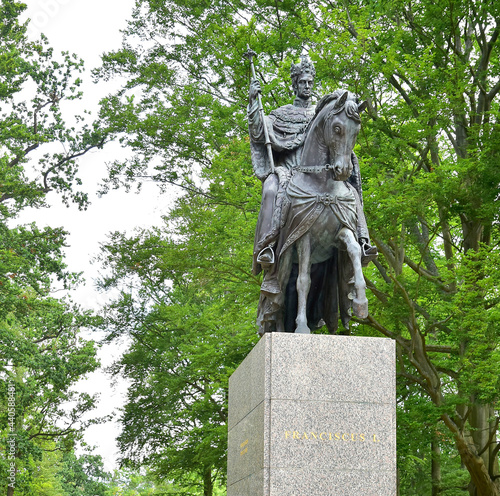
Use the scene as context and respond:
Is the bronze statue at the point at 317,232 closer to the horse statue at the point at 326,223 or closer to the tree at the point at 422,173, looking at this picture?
the horse statue at the point at 326,223

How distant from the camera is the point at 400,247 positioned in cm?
1561

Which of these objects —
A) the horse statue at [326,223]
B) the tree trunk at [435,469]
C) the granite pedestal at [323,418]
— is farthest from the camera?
the tree trunk at [435,469]

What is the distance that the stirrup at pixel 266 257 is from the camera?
307 inches

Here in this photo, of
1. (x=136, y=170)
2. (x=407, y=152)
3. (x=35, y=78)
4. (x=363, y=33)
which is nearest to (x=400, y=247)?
→ (x=407, y=152)

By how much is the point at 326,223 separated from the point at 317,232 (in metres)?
0.13

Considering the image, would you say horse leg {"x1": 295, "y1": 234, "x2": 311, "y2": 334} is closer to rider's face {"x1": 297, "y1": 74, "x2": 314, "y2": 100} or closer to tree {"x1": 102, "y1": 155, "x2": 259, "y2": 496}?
rider's face {"x1": 297, "y1": 74, "x2": 314, "y2": 100}

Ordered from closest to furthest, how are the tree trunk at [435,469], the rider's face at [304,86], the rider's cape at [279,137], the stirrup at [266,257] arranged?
the stirrup at [266,257] < the rider's cape at [279,137] < the rider's face at [304,86] < the tree trunk at [435,469]

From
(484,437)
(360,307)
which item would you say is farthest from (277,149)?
(484,437)

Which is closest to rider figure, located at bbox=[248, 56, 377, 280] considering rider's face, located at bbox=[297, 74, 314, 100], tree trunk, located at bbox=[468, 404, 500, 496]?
rider's face, located at bbox=[297, 74, 314, 100]

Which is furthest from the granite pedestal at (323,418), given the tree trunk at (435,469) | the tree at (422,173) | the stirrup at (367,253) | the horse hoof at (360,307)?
the tree trunk at (435,469)

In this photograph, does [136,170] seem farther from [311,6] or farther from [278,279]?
[278,279]

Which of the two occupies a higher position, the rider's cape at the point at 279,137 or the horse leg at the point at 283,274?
the rider's cape at the point at 279,137

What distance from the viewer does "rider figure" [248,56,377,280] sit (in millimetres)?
7940

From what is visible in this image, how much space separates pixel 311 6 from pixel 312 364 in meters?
14.6
